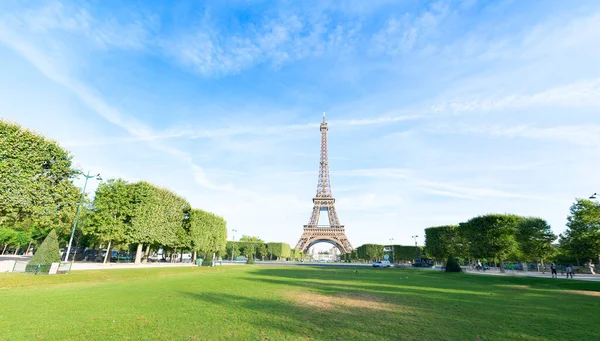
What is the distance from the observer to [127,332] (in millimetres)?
6738

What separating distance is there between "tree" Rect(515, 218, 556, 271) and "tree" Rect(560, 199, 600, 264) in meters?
5.61

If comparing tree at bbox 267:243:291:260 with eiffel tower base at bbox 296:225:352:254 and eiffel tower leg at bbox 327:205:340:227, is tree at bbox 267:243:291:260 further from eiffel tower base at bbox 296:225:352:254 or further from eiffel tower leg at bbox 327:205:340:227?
eiffel tower leg at bbox 327:205:340:227

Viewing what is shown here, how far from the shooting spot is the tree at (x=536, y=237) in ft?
133

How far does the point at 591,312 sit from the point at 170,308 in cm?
1636

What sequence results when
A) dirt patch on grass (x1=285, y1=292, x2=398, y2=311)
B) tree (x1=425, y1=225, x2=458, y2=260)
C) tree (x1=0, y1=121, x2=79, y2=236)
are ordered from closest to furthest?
dirt patch on grass (x1=285, y1=292, x2=398, y2=311) → tree (x1=0, y1=121, x2=79, y2=236) → tree (x1=425, y1=225, x2=458, y2=260)

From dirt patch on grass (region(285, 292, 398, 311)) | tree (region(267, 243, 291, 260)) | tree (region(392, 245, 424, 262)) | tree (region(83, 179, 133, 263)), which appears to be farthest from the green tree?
tree (region(392, 245, 424, 262))

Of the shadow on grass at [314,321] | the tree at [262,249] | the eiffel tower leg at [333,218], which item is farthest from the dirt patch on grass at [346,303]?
the tree at [262,249]

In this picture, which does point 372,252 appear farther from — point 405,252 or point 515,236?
point 515,236

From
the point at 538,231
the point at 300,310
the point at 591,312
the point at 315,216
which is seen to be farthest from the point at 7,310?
the point at 315,216

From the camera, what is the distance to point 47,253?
22344 millimetres

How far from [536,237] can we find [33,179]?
62.4 metres

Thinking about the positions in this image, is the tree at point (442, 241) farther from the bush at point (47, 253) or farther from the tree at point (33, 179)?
the tree at point (33, 179)

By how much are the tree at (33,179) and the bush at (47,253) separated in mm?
4712

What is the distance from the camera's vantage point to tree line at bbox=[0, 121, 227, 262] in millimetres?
24359
